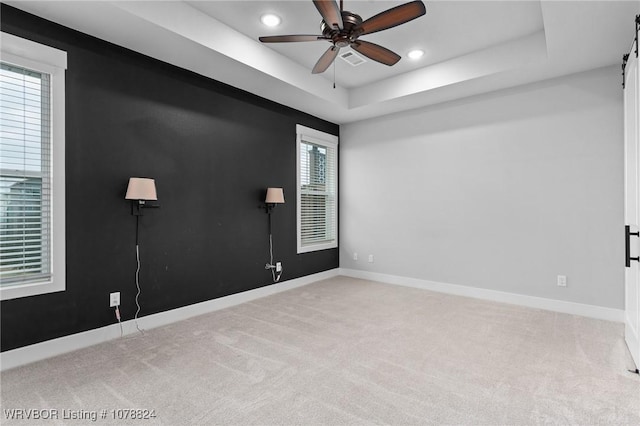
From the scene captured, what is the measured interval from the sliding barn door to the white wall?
0.88 metres

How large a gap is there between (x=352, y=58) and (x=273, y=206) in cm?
210

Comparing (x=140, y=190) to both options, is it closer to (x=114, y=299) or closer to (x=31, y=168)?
(x=31, y=168)

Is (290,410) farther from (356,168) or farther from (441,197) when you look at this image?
(356,168)

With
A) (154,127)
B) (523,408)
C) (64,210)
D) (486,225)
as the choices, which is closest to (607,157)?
(486,225)

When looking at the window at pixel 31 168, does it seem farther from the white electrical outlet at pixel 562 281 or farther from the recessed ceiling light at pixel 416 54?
the white electrical outlet at pixel 562 281

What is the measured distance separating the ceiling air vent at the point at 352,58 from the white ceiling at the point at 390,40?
0.10 m

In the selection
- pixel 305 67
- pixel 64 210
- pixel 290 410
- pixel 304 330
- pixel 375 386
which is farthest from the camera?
pixel 305 67

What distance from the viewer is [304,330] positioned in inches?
128

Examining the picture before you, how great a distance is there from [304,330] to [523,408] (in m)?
1.85

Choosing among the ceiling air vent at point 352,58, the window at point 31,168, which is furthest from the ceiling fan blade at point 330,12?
the window at point 31,168

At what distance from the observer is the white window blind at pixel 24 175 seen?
2.53 meters

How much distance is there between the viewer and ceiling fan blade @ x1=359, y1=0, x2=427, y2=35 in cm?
211

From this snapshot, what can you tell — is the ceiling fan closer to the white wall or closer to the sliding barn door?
the sliding barn door

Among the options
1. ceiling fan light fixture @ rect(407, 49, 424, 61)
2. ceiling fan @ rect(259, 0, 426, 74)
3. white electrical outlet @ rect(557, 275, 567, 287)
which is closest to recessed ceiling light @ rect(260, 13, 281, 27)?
ceiling fan @ rect(259, 0, 426, 74)
